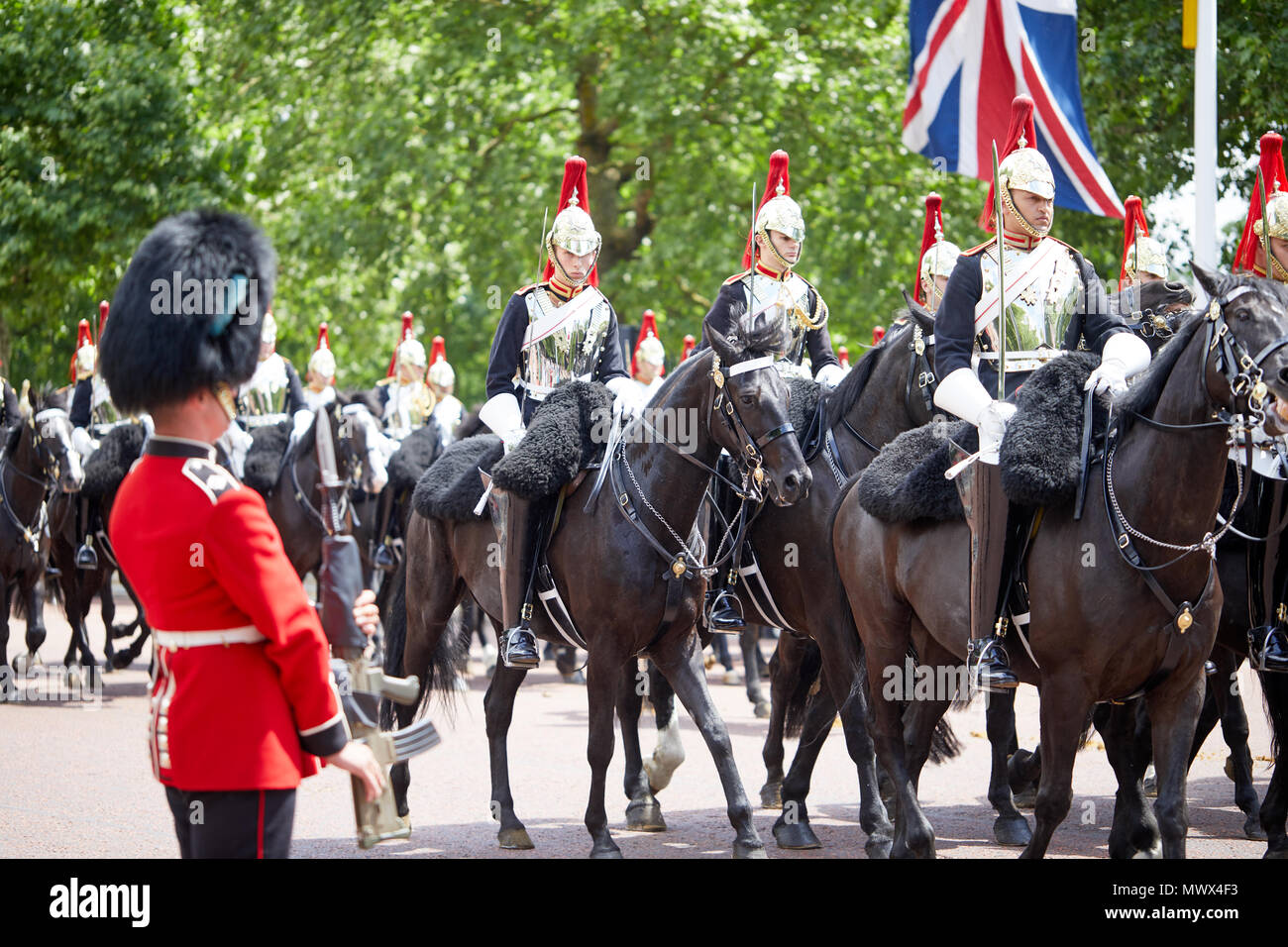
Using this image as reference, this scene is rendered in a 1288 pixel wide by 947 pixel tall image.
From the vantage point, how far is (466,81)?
71.2 feet

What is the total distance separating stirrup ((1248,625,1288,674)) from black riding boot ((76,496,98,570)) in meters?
9.51

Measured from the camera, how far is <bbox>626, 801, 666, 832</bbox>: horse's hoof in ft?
25.9

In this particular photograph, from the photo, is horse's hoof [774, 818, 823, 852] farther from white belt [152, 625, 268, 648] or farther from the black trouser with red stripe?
white belt [152, 625, 268, 648]

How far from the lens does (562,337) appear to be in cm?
797

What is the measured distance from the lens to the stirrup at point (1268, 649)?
7031mm

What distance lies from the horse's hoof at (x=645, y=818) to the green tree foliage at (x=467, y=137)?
12.7m

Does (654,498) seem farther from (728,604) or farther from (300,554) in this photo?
(300,554)

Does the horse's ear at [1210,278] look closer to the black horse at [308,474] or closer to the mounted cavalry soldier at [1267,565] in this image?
the mounted cavalry soldier at [1267,565]

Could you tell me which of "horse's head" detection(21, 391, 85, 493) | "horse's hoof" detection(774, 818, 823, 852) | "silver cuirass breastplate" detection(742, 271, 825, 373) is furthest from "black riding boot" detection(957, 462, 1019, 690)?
"horse's head" detection(21, 391, 85, 493)

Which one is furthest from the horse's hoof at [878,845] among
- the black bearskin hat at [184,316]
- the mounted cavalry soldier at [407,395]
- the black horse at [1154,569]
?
the mounted cavalry soldier at [407,395]
